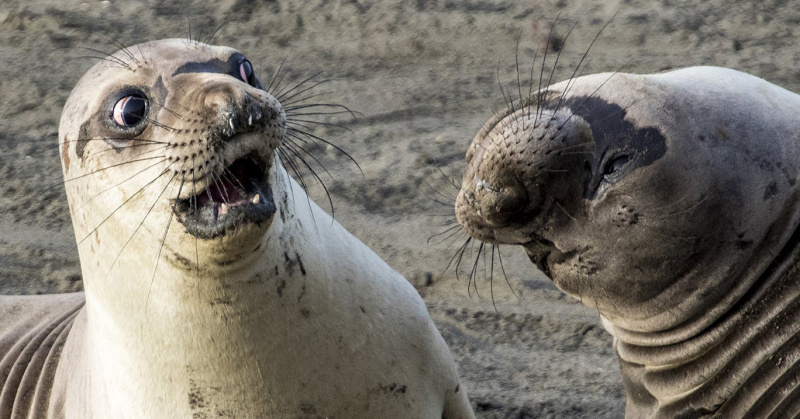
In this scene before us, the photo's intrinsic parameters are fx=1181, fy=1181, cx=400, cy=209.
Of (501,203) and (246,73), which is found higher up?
(246,73)

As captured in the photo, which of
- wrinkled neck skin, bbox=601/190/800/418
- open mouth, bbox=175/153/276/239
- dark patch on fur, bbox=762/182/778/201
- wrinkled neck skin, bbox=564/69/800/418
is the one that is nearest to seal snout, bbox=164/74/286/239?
open mouth, bbox=175/153/276/239

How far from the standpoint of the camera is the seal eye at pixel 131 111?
126 inches

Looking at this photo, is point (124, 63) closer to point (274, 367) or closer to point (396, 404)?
point (274, 367)

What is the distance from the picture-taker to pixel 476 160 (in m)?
3.33

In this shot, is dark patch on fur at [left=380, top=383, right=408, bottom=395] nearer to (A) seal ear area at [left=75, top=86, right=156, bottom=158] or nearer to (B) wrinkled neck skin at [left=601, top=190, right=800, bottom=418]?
(B) wrinkled neck skin at [left=601, top=190, right=800, bottom=418]

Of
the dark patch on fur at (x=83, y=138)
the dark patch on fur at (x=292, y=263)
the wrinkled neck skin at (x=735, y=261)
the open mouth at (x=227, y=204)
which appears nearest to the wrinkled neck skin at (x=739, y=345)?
the wrinkled neck skin at (x=735, y=261)

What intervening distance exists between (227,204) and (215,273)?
266 millimetres

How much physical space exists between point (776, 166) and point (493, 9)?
4.30m

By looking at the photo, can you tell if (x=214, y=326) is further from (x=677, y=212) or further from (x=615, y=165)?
(x=677, y=212)

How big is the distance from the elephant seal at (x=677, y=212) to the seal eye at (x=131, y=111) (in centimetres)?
92

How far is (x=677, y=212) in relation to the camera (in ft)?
9.96

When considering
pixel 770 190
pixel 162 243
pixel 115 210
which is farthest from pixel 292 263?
pixel 770 190

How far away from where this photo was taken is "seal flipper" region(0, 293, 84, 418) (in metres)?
4.21

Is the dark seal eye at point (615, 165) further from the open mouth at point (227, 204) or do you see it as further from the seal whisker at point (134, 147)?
the seal whisker at point (134, 147)
